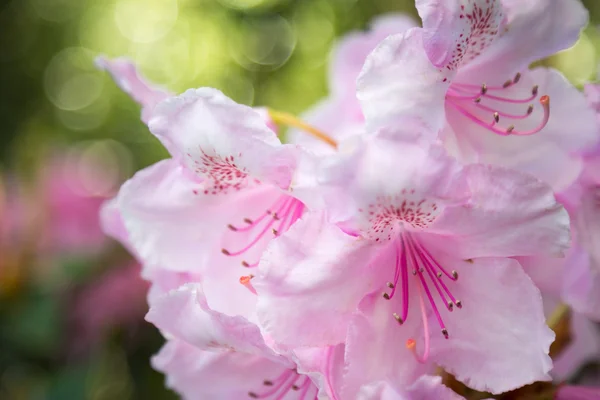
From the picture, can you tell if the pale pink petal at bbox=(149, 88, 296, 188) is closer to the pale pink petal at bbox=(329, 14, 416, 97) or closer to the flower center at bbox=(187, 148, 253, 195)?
the flower center at bbox=(187, 148, 253, 195)

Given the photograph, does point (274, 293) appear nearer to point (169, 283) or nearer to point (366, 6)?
point (169, 283)

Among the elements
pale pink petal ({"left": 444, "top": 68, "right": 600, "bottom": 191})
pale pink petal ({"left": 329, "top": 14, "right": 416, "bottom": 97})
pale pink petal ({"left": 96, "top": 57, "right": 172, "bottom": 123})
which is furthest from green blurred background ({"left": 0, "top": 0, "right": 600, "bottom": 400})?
pale pink petal ({"left": 444, "top": 68, "right": 600, "bottom": 191})

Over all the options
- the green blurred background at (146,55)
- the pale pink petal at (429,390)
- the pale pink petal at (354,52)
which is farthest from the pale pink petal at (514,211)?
the green blurred background at (146,55)

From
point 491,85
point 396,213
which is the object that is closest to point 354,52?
point 491,85

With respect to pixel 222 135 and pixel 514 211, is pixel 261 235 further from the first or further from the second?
pixel 514 211

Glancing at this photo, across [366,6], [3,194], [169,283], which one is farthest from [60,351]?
[366,6]

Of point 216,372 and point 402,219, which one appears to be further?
point 216,372
